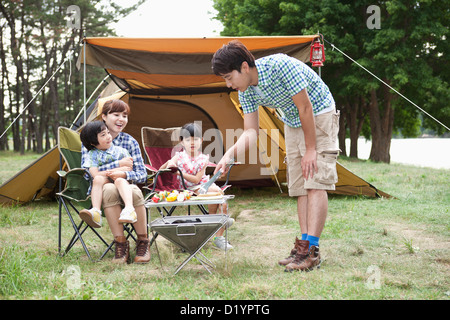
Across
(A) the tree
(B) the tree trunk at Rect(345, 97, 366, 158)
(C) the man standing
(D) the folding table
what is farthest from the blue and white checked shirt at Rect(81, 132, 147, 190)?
(B) the tree trunk at Rect(345, 97, 366, 158)

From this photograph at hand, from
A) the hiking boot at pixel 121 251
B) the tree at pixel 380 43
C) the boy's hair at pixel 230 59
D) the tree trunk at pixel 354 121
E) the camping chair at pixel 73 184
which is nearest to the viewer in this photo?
the boy's hair at pixel 230 59

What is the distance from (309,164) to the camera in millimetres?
2312

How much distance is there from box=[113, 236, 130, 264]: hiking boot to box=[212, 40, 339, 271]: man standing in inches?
31.2

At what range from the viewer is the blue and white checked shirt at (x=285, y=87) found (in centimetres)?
222

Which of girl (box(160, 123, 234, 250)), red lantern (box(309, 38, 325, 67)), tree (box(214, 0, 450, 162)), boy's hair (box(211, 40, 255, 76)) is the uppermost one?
tree (box(214, 0, 450, 162))

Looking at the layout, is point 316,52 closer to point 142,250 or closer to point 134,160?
point 134,160

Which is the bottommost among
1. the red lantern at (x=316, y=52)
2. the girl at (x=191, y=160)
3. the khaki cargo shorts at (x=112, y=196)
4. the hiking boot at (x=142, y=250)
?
the hiking boot at (x=142, y=250)

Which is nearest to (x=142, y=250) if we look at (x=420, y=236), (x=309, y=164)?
(x=309, y=164)

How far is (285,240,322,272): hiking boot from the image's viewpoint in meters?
2.31

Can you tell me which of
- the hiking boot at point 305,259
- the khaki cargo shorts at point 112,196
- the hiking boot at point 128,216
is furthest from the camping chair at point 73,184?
the hiking boot at point 305,259

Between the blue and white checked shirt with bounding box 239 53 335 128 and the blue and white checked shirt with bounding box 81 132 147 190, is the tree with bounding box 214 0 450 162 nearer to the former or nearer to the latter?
the blue and white checked shirt with bounding box 81 132 147 190

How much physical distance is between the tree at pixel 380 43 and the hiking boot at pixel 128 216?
919 cm

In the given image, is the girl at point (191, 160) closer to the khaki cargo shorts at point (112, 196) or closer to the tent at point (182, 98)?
the khaki cargo shorts at point (112, 196)

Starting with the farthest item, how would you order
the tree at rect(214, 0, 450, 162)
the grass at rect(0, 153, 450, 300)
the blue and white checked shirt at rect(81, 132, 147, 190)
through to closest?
the tree at rect(214, 0, 450, 162), the blue and white checked shirt at rect(81, 132, 147, 190), the grass at rect(0, 153, 450, 300)
